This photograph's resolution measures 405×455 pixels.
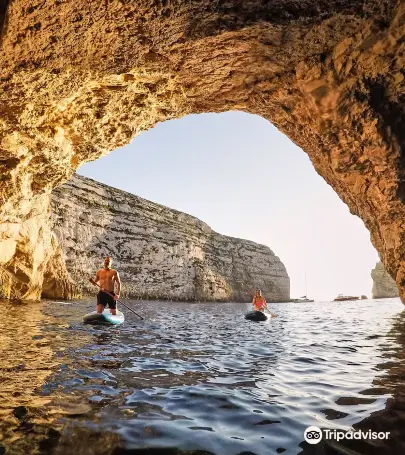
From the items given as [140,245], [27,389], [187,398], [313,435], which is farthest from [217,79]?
[140,245]

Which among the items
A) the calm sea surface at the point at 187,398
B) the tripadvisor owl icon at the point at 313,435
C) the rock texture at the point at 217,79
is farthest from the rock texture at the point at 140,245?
the tripadvisor owl icon at the point at 313,435

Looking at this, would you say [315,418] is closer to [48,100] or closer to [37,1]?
[37,1]

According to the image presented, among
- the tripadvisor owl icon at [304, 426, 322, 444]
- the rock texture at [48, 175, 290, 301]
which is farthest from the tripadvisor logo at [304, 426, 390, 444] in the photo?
the rock texture at [48, 175, 290, 301]

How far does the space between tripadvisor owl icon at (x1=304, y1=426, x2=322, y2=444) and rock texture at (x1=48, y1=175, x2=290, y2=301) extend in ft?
75.6

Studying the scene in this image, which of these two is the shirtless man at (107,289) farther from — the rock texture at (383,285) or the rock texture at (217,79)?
the rock texture at (383,285)

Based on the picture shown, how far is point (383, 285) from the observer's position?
2751 inches

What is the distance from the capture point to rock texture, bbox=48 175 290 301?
28.8m

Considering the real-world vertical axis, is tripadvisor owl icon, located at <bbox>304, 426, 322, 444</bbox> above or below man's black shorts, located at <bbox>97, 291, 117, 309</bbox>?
below

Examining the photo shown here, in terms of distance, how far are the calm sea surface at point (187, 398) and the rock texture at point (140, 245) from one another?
795 inches

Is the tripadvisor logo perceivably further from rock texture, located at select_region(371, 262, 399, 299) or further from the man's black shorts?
rock texture, located at select_region(371, 262, 399, 299)

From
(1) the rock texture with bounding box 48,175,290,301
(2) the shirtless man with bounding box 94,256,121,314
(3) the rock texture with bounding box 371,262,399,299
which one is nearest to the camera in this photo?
(2) the shirtless man with bounding box 94,256,121,314

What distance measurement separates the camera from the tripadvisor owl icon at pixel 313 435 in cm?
248

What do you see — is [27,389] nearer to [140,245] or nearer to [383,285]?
[140,245]

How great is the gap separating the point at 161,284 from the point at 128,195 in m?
11.1
